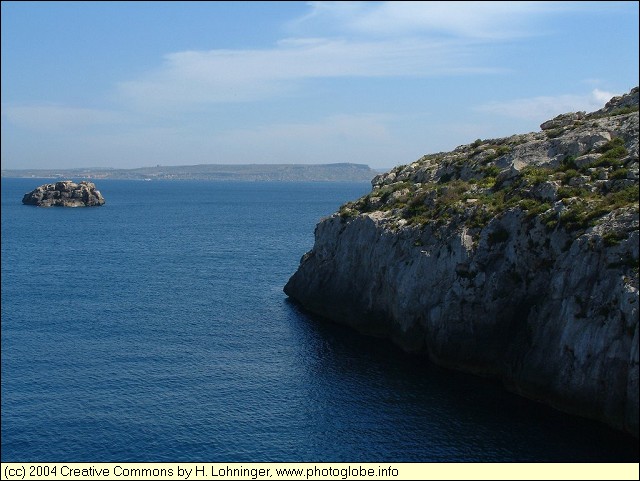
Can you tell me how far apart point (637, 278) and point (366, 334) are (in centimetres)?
3370

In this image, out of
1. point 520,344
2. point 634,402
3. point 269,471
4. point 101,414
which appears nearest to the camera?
point 269,471

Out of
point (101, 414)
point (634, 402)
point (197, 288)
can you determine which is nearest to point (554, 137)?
point (634, 402)

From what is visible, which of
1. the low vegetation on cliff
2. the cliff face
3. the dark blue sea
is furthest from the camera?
the low vegetation on cliff

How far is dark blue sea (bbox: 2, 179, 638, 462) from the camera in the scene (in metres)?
44.8

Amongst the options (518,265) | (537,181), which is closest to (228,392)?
(518,265)

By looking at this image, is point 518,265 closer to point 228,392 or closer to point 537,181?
point 537,181

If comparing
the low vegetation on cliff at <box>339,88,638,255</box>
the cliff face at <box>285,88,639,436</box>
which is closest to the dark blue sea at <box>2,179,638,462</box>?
the cliff face at <box>285,88,639,436</box>

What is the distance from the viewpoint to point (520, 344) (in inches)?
2308

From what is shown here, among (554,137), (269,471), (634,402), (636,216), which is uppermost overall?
(554,137)

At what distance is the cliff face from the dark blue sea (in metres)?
2.83

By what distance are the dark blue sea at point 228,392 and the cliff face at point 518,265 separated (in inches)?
111

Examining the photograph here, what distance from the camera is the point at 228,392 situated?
5534 centimetres

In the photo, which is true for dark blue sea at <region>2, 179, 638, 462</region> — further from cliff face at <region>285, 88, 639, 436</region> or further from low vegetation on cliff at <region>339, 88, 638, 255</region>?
low vegetation on cliff at <region>339, 88, 638, 255</region>

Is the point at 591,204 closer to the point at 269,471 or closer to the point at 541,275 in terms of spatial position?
the point at 541,275
